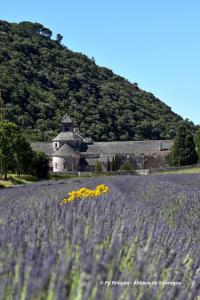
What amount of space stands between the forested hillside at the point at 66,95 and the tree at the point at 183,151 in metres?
44.7

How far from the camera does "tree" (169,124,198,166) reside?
8088cm

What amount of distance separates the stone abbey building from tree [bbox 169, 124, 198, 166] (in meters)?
20.9

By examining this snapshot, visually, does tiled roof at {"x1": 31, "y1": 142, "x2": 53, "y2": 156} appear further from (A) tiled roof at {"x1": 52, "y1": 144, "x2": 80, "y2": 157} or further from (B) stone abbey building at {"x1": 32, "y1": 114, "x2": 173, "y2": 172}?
(A) tiled roof at {"x1": 52, "y1": 144, "x2": 80, "y2": 157}

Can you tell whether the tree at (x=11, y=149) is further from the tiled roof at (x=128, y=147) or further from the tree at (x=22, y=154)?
the tiled roof at (x=128, y=147)

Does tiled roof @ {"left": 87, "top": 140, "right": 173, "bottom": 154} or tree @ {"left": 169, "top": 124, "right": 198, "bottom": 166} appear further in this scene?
tiled roof @ {"left": 87, "top": 140, "right": 173, "bottom": 154}

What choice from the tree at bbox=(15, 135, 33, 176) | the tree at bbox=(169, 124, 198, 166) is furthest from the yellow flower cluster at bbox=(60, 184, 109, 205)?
the tree at bbox=(169, 124, 198, 166)

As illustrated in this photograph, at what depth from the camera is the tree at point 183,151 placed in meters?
80.9

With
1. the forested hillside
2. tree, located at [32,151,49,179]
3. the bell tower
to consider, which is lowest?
tree, located at [32,151,49,179]

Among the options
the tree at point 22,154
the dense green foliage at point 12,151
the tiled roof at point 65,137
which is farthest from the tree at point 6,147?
the tiled roof at point 65,137

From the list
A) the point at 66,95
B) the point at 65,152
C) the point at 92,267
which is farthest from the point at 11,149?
the point at 66,95

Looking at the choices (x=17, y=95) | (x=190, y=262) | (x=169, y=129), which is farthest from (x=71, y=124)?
(x=190, y=262)

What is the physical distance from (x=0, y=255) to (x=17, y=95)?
130 metres

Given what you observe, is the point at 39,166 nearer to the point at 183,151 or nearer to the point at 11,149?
the point at 11,149

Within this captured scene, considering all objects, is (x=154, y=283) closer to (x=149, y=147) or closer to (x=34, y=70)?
(x=149, y=147)
